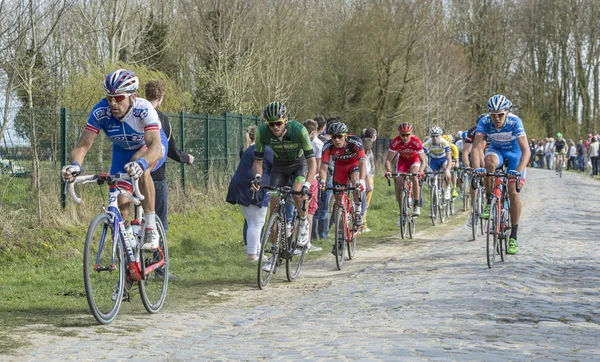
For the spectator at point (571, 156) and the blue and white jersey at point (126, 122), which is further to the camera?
the spectator at point (571, 156)

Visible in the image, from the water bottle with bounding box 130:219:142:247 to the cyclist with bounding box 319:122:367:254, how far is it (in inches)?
214

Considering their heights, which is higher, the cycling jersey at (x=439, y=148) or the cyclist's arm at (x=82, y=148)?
the cycling jersey at (x=439, y=148)

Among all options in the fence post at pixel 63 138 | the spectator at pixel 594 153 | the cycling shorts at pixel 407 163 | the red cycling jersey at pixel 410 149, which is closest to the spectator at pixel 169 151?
the fence post at pixel 63 138

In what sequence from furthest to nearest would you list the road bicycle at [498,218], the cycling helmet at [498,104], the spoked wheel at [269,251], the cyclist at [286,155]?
1. the cycling helmet at [498,104]
2. the road bicycle at [498,218]
3. the cyclist at [286,155]
4. the spoked wheel at [269,251]

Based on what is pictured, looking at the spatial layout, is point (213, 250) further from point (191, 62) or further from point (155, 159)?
point (191, 62)

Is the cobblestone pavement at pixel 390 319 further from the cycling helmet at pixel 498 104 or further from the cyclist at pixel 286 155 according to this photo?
the cycling helmet at pixel 498 104

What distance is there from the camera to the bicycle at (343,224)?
516 inches

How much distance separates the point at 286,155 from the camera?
11.6 metres

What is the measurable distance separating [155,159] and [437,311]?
3.00 meters

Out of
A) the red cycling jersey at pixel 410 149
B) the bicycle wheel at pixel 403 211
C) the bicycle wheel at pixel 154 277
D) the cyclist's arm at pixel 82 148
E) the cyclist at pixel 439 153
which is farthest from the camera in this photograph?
the cyclist at pixel 439 153

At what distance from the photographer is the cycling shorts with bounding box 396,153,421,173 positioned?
60.5ft

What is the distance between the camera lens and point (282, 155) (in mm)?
11602

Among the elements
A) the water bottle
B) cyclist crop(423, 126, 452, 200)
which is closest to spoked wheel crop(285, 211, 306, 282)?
the water bottle

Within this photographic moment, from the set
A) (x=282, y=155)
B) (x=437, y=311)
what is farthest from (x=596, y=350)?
(x=282, y=155)
